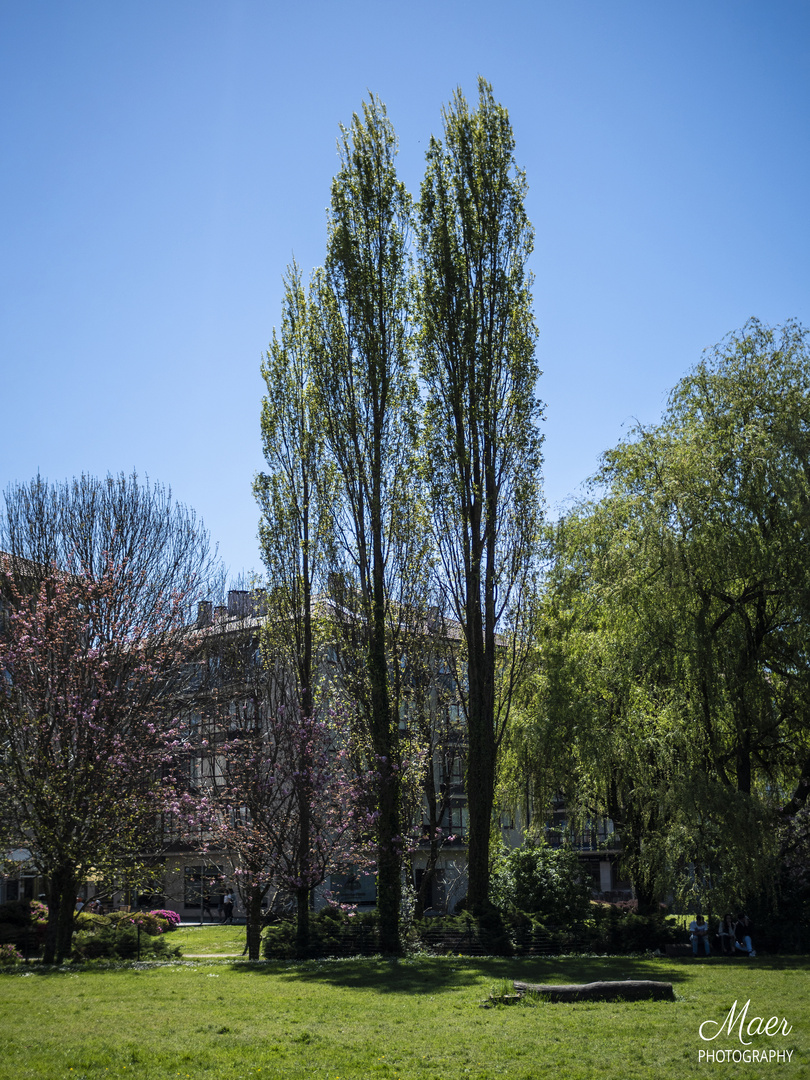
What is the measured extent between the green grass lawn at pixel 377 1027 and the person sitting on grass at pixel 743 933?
3903mm

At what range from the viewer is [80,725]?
66.4 ft

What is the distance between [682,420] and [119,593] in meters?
15.4

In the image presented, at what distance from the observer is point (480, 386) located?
2269 cm

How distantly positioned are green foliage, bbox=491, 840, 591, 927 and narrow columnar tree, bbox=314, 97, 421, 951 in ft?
16.4

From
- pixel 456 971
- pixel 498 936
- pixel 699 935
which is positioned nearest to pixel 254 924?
pixel 498 936

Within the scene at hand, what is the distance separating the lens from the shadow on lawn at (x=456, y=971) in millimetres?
14180

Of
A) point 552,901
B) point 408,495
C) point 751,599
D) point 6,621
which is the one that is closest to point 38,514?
point 6,621

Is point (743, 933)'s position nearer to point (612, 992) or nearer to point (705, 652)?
point (705, 652)

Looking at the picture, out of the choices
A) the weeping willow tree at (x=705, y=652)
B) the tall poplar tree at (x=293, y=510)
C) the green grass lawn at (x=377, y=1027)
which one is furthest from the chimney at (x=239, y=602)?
the green grass lawn at (x=377, y=1027)

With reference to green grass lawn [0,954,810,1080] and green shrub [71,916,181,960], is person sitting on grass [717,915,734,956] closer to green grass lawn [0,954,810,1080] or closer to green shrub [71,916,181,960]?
green grass lawn [0,954,810,1080]

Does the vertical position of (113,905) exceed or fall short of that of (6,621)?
it falls short

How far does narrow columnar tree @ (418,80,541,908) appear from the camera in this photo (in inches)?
875

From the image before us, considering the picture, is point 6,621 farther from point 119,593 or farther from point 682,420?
point 682,420

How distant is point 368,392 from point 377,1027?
15.1 metres
